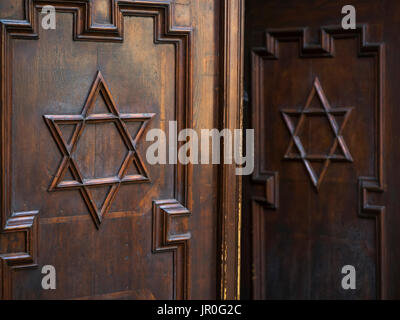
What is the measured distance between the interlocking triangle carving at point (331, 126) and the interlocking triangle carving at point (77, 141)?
1.07m

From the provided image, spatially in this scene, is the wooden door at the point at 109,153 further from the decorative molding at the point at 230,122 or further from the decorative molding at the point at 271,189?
the decorative molding at the point at 271,189

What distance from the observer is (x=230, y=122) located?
2.22 m

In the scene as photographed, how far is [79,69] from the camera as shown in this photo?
1.92 m

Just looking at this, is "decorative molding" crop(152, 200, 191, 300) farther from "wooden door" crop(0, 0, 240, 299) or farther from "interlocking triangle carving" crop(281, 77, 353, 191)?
"interlocking triangle carving" crop(281, 77, 353, 191)

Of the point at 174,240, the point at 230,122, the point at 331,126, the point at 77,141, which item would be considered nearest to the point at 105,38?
the point at 77,141

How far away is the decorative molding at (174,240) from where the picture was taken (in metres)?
2.12

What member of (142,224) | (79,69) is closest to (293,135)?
(142,224)

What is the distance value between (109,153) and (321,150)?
128 centimetres

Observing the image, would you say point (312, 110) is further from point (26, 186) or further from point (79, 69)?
point (26, 186)

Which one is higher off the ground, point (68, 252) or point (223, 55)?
point (223, 55)

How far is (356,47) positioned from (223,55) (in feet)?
2.88

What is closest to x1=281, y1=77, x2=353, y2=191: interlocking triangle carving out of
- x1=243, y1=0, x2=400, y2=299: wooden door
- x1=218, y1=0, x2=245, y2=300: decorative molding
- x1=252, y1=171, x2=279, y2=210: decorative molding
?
x1=243, y1=0, x2=400, y2=299: wooden door

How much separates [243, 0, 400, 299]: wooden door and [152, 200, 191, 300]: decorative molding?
89cm

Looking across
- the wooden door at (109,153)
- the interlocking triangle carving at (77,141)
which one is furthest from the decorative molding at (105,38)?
the interlocking triangle carving at (77,141)
